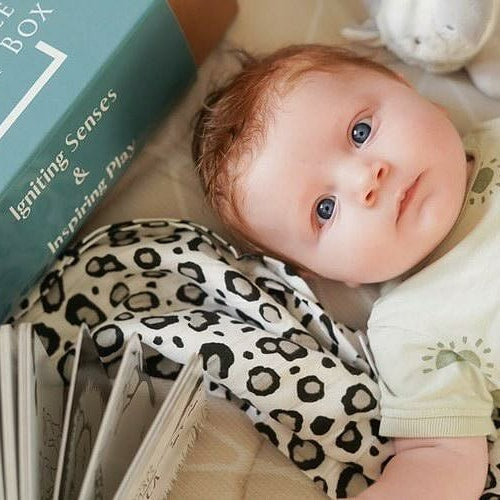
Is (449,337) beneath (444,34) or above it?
beneath

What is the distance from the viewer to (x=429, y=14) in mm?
1210

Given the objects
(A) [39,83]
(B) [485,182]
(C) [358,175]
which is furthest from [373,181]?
(A) [39,83]

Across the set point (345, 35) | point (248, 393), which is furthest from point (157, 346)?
point (345, 35)

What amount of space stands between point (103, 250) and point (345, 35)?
0.50 meters

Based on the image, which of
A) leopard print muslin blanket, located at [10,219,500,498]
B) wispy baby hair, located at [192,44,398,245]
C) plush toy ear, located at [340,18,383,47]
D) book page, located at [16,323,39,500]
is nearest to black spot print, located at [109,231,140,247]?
leopard print muslin blanket, located at [10,219,500,498]

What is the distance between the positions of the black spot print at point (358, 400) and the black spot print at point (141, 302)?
0.29 m

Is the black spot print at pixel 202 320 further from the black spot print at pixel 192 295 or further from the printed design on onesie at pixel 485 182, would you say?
the printed design on onesie at pixel 485 182

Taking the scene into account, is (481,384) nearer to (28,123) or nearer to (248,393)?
(248,393)

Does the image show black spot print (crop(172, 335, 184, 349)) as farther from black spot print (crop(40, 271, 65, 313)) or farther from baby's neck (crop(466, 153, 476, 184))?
baby's neck (crop(466, 153, 476, 184))

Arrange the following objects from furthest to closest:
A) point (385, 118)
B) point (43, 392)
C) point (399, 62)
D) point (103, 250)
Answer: point (399, 62), point (103, 250), point (385, 118), point (43, 392)

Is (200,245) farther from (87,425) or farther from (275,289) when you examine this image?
(87,425)

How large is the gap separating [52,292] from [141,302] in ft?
0.39

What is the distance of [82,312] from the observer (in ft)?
3.86

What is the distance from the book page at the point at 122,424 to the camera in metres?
0.85
